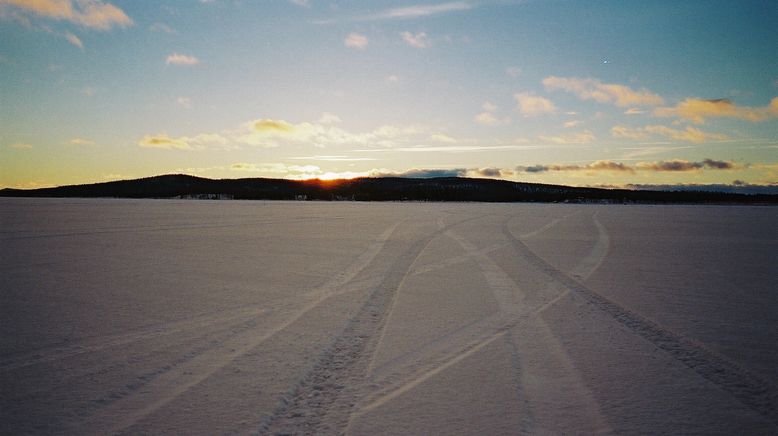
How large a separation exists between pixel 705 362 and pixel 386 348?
8.04ft

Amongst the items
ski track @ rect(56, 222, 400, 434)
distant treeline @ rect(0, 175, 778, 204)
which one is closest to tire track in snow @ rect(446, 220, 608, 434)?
ski track @ rect(56, 222, 400, 434)

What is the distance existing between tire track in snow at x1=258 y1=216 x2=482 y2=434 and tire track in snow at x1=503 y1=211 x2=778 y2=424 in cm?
240

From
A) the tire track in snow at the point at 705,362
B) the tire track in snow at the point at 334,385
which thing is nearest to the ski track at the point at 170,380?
the tire track in snow at the point at 334,385

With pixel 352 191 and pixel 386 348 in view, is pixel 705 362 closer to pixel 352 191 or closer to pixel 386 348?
pixel 386 348

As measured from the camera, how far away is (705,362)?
3582 millimetres

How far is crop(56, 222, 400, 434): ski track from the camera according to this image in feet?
8.73

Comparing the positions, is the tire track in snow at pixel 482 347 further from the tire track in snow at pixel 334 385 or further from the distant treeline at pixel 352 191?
the distant treeline at pixel 352 191

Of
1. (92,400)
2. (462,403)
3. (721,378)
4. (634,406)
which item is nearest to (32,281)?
(92,400)

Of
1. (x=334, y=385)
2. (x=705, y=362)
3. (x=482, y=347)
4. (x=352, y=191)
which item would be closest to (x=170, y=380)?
(x=334, y=385)

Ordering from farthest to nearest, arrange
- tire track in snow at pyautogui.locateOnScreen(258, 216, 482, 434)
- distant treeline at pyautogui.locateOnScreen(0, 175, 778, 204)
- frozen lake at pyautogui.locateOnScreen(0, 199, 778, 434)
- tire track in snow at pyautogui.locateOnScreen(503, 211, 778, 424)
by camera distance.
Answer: distant treeline at pyautogui.locateOnScreen(0, 175, 778, 204) < tire track in snow at pyautogui.locateOnScreen(503, 211, 778, 424) < frozen lake at pyautogui.locateOnScreen(0, 199, 778, 434) < tire track in snow at pyautogui.locateOnScreen(258, 216, 482, 434)

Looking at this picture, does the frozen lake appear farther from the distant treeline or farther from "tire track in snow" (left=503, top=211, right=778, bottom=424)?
the distant treeline

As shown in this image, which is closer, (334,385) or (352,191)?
(334,385)

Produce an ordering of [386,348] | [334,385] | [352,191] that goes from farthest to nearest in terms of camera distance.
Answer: [352,191], [386,348], [334,385]

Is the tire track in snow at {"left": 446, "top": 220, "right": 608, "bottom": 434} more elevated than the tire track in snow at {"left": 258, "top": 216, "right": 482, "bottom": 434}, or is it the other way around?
the tire track in snow at {"left": 258, "top": 216, "right": 482, "bottom": 434}
